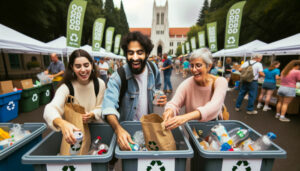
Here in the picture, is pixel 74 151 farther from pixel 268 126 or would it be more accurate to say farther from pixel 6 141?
pixel 268 126

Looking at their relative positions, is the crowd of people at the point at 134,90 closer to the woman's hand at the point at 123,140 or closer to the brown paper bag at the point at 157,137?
the woman's hand at the point at 123,140

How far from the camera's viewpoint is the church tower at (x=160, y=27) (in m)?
70.8

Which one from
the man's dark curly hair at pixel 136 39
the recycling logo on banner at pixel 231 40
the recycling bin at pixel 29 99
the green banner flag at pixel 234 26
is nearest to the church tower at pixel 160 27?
the green banner flag at pixel 234 26

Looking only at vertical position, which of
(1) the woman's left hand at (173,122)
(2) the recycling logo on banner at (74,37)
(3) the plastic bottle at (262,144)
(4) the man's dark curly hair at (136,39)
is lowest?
(3) the plastic bottle at (262,144)

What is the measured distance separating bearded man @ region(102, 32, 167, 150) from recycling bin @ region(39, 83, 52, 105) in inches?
Answer: 218

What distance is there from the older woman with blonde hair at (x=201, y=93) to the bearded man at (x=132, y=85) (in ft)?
0.69

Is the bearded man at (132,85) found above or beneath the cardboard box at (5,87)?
above

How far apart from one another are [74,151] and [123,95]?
2.41 ft

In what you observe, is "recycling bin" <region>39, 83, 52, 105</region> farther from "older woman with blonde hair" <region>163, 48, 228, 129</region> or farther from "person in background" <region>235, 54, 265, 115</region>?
"person in background" <region>235, 54, 265, 115</region>

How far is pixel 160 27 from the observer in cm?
7200

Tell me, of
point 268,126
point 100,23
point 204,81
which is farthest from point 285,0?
point 204,81

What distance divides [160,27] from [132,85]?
76.1 meters

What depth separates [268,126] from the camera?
4.09m

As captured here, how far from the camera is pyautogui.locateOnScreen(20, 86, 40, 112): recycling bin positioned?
4.93 metres
